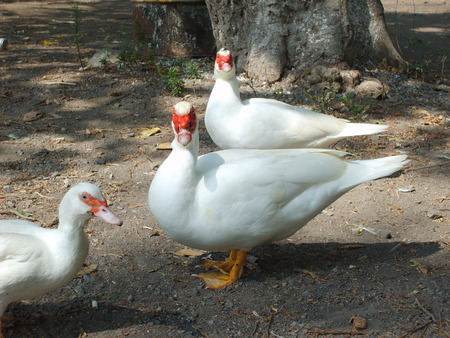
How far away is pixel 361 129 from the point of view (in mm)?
4273

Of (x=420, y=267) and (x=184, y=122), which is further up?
(x=184, y=122)

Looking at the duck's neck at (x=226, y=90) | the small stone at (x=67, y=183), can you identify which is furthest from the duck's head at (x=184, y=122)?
the small stone at (x=67, y=183)

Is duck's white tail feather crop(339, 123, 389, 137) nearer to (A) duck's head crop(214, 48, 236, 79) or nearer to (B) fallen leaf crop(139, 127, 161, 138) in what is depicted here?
(A) duck's head crop(214, 48, 236, 79)

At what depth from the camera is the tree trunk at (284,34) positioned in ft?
21.1

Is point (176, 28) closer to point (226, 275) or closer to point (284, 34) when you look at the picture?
point (284, 34)

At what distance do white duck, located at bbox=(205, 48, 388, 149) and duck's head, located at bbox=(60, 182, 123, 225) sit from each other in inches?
61.6

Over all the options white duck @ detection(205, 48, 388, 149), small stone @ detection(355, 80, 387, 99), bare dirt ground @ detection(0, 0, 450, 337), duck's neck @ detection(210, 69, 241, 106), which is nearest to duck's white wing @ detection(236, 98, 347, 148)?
white duck @ detection(205, 48, 388, 149)

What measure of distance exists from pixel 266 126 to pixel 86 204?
1738 mm

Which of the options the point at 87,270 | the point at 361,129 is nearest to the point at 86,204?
the point at 87,270

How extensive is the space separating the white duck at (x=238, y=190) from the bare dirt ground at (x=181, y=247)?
0.36 meters

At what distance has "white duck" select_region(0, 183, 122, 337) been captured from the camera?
267 cm

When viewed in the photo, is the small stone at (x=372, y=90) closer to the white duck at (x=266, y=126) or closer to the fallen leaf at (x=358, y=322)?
the white duck at (x=266, y=126)

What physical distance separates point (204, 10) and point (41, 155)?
343 centimetres

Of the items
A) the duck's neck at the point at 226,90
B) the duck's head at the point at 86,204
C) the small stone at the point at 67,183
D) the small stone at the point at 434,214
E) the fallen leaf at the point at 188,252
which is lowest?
the fallen leaf at the point at 188,252
